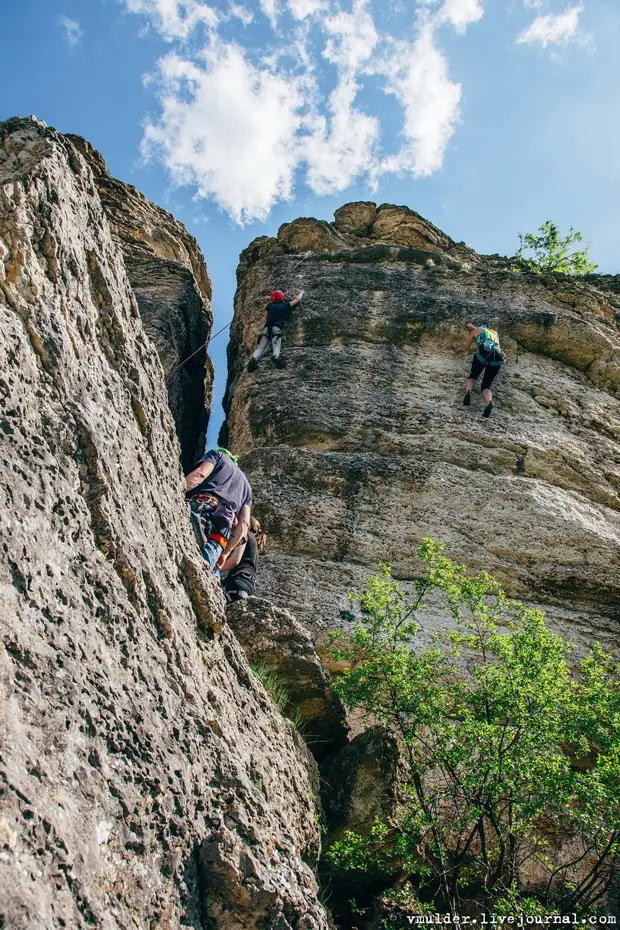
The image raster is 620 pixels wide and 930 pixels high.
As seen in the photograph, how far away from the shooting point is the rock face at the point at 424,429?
33.5ft

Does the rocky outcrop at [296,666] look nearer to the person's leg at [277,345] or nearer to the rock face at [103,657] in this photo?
the rock face at [103,657]

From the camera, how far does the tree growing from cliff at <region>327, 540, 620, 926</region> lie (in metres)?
5.39

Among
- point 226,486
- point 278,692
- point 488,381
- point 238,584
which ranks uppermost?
point 488,381

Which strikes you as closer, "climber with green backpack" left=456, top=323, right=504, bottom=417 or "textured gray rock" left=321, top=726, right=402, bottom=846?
"textured gray rock" left=321, top=726, right=402, bottom=846

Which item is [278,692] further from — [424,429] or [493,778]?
[424,429]

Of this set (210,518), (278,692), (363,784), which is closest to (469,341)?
(210,518)

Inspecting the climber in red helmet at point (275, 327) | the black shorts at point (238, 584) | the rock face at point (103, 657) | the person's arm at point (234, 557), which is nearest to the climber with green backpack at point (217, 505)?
the person's arm at point (234, 557)

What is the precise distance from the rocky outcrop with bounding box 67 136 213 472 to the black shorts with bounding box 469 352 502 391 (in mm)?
5535

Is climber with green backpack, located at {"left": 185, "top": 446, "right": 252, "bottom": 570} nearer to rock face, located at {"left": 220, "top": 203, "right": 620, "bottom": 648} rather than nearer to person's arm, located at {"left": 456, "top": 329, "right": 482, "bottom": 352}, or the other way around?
rock face, located at {"left": 220, "top": 203, "right": 620, "bottom": 648}

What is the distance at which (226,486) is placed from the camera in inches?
279

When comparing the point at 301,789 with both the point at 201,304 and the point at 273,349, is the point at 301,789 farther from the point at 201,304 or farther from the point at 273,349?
the point at 201,304

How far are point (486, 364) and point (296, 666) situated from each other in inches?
311

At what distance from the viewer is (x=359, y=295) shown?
14.3 m

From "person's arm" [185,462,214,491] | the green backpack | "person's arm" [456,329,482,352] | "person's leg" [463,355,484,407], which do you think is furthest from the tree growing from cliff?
"person's arm" [456,329,482,352]
